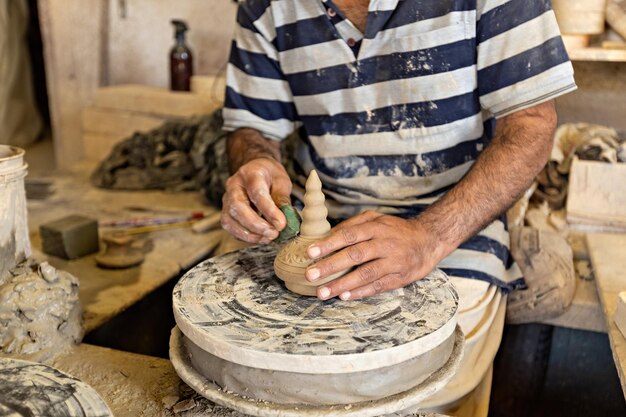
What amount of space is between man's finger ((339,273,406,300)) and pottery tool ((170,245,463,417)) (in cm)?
1

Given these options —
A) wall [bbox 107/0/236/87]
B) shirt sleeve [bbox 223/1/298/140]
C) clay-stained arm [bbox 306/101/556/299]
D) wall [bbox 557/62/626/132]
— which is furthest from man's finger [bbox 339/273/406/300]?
wall [bbox 107/0/236/87]

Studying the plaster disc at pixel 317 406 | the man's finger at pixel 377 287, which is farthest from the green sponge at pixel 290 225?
the plaster disc at pixel 317 406

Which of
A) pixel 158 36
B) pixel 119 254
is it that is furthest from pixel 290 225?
pixel 158 36

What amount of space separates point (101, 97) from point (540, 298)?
2.83 m

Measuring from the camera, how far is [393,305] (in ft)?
4.51

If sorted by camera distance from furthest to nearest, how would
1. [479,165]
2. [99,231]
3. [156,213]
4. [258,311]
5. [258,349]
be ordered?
[156,213] < [99,231] < [479,165] < [258,311] < [258,349]

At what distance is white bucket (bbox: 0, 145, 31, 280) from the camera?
1.70 meters

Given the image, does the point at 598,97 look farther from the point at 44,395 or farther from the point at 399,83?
the point at 44,395

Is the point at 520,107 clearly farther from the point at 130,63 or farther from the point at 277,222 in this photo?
the point at 130,63

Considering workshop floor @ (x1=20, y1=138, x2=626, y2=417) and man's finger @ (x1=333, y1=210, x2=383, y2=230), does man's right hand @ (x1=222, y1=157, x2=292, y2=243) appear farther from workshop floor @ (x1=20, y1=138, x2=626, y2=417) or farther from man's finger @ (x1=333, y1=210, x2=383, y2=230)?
workshop floor @ (x1=20, y1=138, x2=626, y2=417)

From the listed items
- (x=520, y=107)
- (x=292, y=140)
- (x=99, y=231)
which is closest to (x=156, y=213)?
(x=99, y=231)

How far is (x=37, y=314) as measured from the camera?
1655 mm

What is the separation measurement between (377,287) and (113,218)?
184 centimetres

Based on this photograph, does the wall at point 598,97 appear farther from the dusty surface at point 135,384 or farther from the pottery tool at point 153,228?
the dusty surface at point 135,384
